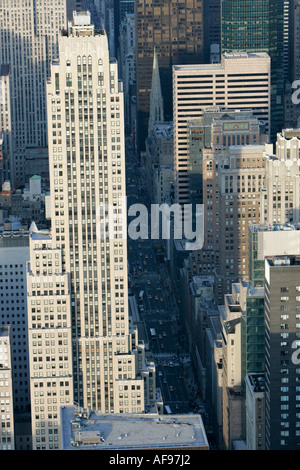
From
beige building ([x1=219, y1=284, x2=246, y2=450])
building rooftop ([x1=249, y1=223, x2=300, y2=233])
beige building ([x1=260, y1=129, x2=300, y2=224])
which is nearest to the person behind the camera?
building rooftop ([x1=249, y1=223, x2=300, y2=233])

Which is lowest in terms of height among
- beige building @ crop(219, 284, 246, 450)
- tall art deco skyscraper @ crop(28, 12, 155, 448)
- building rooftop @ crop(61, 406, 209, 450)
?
beige building @ crop(219, 284, 246, 450)

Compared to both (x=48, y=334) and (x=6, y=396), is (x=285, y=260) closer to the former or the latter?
(x=48, y=334)

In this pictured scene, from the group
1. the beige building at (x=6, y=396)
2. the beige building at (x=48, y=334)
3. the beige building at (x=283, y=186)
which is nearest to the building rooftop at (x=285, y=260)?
the beige building at (x=48, y=334)

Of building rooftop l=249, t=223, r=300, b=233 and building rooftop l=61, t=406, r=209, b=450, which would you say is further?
building rooftop l=249, t=223, r=300, b=233

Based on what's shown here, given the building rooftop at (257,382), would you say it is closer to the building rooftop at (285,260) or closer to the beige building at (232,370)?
the beige building at (232,370)

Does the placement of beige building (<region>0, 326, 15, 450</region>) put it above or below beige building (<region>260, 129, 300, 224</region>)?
below

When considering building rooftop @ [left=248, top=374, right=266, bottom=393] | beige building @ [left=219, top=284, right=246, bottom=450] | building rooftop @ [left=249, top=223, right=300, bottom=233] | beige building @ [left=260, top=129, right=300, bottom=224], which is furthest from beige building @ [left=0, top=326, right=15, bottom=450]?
beige building @ [left=260, top=129, right=300, bottom=224]

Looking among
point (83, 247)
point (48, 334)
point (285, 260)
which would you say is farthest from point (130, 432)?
point (83, 247)

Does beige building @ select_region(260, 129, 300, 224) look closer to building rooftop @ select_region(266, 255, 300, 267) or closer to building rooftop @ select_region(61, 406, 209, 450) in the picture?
building rooftop @ select_region(266, 255, 300, 267)
